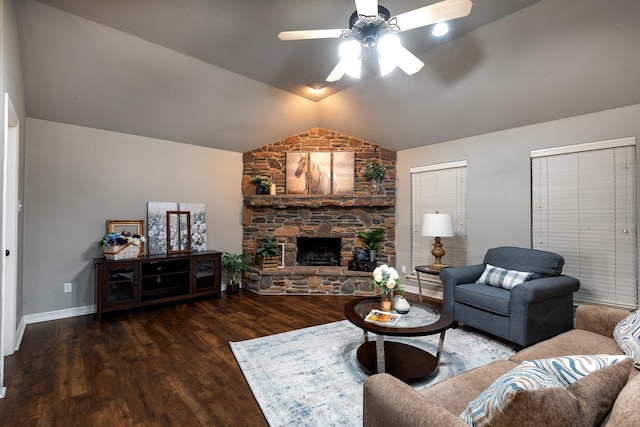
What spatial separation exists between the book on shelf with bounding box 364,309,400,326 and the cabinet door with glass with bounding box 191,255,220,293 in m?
2.95

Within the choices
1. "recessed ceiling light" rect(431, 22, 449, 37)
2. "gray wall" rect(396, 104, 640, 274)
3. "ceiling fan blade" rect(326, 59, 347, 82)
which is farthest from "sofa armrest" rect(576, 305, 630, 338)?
"ceiling fan blade" rect(326, 59, 347, 82)

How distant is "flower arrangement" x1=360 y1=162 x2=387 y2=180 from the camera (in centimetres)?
540

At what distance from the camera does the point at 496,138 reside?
4141mm

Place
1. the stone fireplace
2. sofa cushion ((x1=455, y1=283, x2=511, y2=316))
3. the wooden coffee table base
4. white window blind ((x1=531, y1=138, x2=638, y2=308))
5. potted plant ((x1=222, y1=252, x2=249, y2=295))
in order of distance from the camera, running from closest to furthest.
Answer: the wooden coffee table base < sofa cushion ((x1=455, y1=283, x2=511, y2=316)) < white window blind ((x1=531, y1=138, x2=638, y2=308)) < potted plant ((x1=222, y1=252, x2=249, y2=295)) < the stone fireplace

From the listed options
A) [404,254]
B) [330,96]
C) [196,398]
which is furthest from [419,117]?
[196,398]

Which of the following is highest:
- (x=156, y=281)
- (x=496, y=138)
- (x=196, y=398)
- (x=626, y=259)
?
(x=496, y=138)

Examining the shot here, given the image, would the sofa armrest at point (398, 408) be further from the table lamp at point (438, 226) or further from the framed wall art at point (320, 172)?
the framed wall art at point (320, 172)

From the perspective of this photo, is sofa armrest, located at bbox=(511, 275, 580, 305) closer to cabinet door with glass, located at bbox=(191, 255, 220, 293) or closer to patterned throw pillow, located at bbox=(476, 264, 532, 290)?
patterned throw pillow, located at bbox=(476, 264, 532, 290)

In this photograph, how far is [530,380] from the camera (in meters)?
0.93

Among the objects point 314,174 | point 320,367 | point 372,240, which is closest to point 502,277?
point 320,367

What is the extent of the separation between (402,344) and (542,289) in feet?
4.61

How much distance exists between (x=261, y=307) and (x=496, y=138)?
399 centimetres

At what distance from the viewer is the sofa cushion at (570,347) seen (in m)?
1.85

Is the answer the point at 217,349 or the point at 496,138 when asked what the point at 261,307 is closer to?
the point at 217,349
